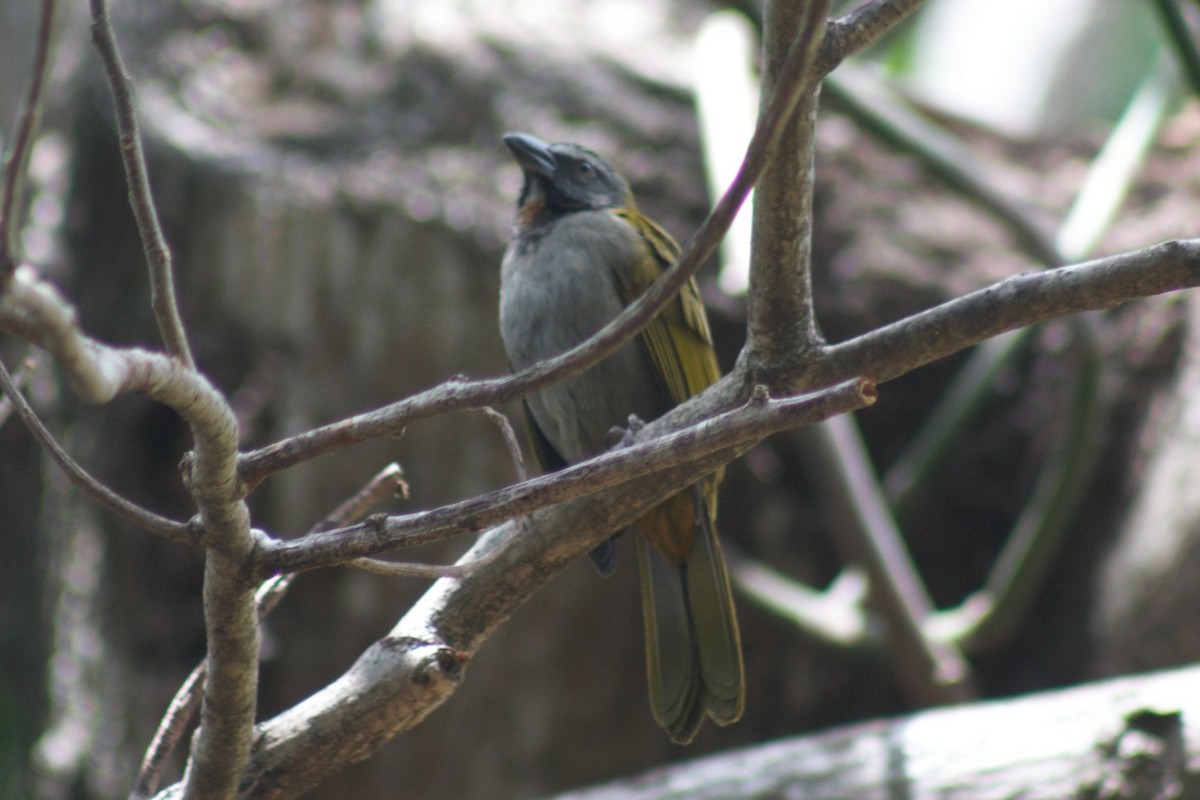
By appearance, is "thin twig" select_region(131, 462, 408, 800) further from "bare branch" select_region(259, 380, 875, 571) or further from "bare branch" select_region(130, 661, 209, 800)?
"bare branch" select_region(259, 380, 875, 571)

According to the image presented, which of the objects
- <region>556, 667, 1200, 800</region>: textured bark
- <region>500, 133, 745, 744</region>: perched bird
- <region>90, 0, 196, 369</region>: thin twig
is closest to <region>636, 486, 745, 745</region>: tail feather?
<region>500, 133, 745, 744</region>: perched bird

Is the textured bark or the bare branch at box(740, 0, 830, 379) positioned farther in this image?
the textured bark

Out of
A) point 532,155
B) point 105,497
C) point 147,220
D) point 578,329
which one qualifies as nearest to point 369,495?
point 105,497

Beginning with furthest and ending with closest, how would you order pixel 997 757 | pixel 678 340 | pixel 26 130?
1. pixel 678 340
2. pixel 997 757
3. pixel 26 130

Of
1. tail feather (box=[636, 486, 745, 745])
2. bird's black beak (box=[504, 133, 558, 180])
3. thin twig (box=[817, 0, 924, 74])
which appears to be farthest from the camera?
bird's black beak (box=[504, 133, 558, 180])

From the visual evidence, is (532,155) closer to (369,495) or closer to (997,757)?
(369,495)

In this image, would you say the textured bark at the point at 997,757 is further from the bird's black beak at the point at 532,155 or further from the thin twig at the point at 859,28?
the thin twig at the point at 859,28

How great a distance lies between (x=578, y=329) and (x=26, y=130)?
211 centimetres

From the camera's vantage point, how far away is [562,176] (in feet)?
Result: 12.0

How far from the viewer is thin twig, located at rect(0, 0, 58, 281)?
104 cm

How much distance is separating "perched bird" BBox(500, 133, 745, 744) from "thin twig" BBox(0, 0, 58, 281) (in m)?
1.63

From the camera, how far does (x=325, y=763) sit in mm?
1970

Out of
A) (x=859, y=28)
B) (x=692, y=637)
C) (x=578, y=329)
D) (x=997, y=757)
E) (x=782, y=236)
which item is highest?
(x=578, y=329)

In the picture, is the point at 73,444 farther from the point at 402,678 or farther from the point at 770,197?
the point at 770,197
